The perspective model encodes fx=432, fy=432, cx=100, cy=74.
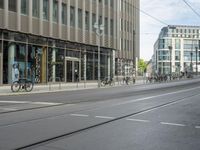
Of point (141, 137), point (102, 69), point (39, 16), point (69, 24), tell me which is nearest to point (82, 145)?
point (141, 137)

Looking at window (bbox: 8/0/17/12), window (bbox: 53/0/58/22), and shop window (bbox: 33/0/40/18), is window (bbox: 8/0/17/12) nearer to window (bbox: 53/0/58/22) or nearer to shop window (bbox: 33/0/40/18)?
shop window (bbox: 33/0/40/18)

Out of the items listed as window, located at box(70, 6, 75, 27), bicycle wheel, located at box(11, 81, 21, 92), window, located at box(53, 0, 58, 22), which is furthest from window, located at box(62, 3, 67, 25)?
bicycle wheel, located at box(11, 81, 21, 92)

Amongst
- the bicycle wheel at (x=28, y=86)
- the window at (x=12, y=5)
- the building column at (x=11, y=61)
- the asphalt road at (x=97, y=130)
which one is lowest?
the asphalt road at (x=97, y=130)

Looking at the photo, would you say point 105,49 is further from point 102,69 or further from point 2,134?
point 2,134

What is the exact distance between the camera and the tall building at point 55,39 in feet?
121

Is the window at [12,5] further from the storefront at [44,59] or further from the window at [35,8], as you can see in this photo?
the window at [35,8]

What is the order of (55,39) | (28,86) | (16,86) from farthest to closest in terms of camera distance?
Result: (55,39) < (28,86) < (16,86)

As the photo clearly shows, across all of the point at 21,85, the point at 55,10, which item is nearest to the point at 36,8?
the point at 55,10

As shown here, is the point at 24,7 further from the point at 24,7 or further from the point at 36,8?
the point at 36,8

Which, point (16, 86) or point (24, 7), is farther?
point (24, 7)

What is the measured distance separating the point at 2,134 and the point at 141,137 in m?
3.05

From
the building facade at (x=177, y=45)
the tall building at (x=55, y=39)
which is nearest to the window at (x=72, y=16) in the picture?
the tall building at (x=55, y=39)

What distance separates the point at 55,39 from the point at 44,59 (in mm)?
2864

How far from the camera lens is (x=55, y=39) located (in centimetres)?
4369
